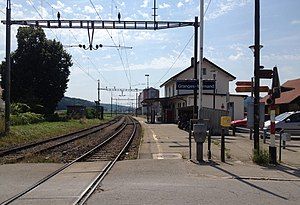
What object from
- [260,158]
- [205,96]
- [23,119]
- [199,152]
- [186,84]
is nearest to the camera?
[260,158]

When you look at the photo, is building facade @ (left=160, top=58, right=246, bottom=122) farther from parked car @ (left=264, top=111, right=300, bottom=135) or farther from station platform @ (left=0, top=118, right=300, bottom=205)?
station platform @ (left=0, top=118, right=300, bottom=205)

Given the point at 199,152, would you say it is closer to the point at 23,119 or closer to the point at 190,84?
the point at 190,84

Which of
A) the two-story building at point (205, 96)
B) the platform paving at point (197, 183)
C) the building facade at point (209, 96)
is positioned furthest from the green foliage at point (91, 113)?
the platform paving at point (197, 183)

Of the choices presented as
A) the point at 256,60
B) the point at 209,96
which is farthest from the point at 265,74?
the point at 209,96

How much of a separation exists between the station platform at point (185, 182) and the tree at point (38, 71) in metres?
44.5

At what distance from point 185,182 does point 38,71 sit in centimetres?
5155

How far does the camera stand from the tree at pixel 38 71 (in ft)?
190

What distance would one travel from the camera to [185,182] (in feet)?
35.8

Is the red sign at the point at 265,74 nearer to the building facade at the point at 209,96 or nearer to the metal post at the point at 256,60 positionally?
the metal post at the point at 256,60

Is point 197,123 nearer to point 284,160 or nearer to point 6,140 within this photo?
point 284,160

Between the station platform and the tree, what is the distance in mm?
44500

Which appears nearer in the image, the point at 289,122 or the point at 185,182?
the point at 185,182

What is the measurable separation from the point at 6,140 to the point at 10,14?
7368mm

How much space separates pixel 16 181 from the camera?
11.4 meters
